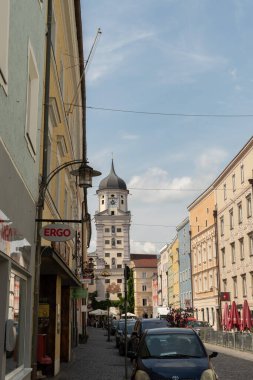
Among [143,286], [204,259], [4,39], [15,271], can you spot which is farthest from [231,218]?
[143,286]

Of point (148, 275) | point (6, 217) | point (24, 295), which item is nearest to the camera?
point (6, 217)

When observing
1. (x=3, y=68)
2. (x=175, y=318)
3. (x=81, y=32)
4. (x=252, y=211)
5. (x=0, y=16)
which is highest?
(x=81, y=32)

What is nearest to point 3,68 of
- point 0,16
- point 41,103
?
point 0,16

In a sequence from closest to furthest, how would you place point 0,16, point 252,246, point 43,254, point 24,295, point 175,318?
point 0,16 < point 24,295 < point 43,254 < point 175,318 < point 252,246

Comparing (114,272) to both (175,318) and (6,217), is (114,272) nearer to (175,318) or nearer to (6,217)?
(175,318)

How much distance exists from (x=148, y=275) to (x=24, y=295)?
127563mm

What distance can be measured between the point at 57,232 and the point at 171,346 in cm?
339

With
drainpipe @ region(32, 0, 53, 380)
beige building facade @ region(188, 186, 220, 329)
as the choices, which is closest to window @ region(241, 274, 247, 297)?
beige building facade @ region(188, 186, 220, 329)

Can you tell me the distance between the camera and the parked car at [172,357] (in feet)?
33.4

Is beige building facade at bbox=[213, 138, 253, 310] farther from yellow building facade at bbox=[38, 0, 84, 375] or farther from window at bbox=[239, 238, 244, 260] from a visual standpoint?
yellow building facade at bbox=[38, 0, 84, 375]

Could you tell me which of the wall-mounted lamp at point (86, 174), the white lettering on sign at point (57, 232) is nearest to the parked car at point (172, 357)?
the white lettering on sign at point (57, 232)

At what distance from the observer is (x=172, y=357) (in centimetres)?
1101

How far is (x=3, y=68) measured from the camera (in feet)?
24.4

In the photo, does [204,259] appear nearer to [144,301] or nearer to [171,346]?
[171,346]
